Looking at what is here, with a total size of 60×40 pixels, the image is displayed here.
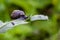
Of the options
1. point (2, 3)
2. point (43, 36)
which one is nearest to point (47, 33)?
point (43, 36)

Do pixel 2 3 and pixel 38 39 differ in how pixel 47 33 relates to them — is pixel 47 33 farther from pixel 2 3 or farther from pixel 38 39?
pixel 2 3

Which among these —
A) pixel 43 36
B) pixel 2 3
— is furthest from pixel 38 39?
pixel 2 3

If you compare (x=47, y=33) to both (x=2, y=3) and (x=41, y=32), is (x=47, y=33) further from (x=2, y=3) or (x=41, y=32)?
(x=2, y=3)

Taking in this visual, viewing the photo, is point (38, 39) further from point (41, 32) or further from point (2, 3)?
point (2, 3)

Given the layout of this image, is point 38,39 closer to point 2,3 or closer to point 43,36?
point 43,36

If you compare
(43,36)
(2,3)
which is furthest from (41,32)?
(2,3)
